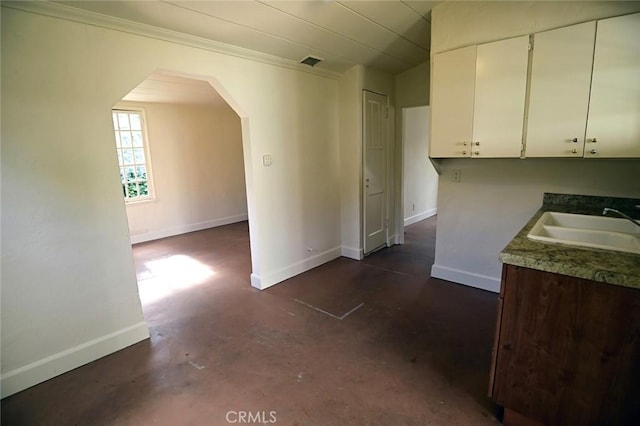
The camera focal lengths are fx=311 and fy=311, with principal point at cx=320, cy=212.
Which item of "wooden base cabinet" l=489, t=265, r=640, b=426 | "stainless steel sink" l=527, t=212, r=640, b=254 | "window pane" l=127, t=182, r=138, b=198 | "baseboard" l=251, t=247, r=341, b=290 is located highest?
"window pane" l=127, t=182, r=138, b=198

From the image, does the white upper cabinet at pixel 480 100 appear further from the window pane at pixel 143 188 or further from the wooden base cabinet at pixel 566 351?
the window pane at pixel 143 188

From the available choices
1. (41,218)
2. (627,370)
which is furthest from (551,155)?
(41,218)

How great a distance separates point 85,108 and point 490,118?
3009 millimetres

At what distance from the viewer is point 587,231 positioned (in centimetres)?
187

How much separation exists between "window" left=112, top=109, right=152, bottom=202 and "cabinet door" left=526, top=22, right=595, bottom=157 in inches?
214

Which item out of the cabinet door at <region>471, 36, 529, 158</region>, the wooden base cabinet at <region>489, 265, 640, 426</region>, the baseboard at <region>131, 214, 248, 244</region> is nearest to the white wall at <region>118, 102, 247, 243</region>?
the baseboard at <region>131, 214, 248, 244</region>

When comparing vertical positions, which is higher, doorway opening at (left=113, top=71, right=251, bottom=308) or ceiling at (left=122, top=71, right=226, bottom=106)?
ceiling at (left=122, top=71, right=226, bottom=106)

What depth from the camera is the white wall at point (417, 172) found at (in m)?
5.82

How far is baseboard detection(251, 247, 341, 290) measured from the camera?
3.34 m

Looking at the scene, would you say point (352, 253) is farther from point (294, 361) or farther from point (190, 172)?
point (190, 172)

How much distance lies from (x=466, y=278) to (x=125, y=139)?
17.8ft

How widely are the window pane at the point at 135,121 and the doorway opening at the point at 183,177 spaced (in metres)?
0.08

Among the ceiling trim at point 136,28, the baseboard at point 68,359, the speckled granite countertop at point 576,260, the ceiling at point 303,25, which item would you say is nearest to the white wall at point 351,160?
the ceiling at point 303,25

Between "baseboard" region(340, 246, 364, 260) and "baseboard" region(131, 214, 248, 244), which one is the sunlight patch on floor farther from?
"baseboard" region(340, 246, 364, 260)
